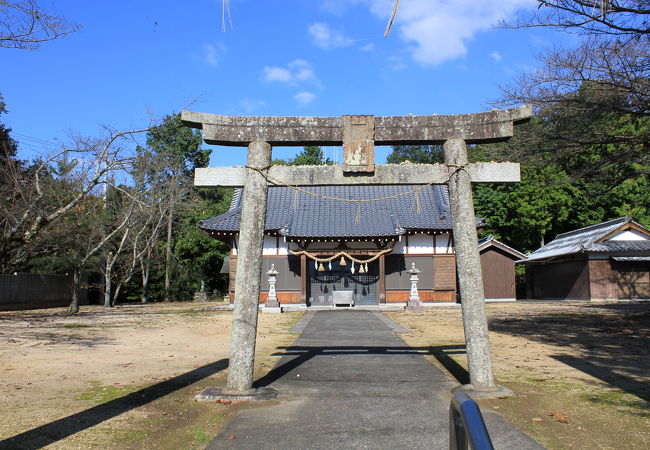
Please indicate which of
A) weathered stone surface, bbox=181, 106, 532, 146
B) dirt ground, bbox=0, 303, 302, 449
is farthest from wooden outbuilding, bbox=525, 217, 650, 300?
weathered stone surface, bbox=181, 106, 532, 146

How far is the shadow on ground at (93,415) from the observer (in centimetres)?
420

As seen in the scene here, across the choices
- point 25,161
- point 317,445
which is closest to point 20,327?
point 317,445

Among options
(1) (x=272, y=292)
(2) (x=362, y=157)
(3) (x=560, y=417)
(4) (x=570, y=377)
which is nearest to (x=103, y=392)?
(2) (x=362, y=157)

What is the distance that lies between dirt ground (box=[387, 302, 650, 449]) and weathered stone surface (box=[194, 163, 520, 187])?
2.72 metres

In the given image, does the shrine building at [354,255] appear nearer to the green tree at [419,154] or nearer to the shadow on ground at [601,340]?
the shadow on ground at [601,340]

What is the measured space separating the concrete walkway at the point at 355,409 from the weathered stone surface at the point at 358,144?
2.82 m

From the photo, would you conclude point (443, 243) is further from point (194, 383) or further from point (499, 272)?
point (194, 383)

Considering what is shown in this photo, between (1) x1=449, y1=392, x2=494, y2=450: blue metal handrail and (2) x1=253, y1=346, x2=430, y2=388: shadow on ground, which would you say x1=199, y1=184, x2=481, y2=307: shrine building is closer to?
(2) x1=253, y1=346, x2=430, y2=388: shadow on ground

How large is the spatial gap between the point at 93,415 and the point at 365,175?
4.17 m

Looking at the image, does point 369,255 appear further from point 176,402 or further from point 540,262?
point 176,402

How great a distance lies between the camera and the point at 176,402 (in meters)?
5.61

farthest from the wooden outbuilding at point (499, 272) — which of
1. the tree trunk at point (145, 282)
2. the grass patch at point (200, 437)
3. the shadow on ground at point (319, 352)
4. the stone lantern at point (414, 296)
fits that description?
the grass patch at point (200, 437)

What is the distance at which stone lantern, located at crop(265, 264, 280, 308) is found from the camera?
74.2 ft

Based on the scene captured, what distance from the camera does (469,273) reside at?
6.11 meters
